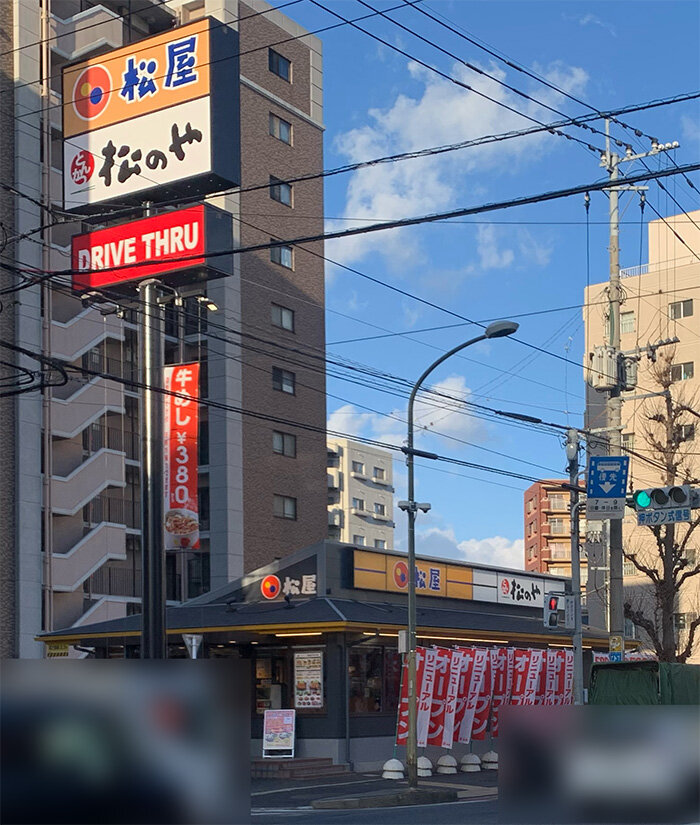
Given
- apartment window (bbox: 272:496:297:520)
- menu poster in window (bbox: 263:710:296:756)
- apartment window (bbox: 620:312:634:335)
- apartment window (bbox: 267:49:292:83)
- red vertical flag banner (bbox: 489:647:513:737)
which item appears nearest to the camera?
menu poster in window (bbox: 263:710:296:756)

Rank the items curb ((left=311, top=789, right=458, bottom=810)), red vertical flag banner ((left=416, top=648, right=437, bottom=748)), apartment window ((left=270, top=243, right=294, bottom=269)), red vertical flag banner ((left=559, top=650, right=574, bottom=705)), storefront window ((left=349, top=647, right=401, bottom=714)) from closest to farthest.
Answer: curb ((left=311, top=789, right=458, bottom=810)) → red vertical flag banner ((left=416, top=648, right=437, bottom=748)) → storefront window ((left=349, top=647, right=401, bottom=714)) → red vertical flag banner ((left=559, top=650, right=574, bottom=705)) → apartment window ((left=270, top=243, right=294, bottom=269))

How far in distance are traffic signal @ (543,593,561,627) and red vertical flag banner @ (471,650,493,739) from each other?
546 centimetres

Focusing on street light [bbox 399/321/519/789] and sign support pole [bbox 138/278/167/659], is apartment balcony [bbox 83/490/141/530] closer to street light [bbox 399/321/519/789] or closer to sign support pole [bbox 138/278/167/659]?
street light [bbox 399/321/519/789]

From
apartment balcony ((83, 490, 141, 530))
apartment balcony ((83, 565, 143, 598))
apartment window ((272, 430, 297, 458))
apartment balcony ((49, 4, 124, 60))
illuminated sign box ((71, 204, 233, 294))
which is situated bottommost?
apartment balcony ((83, 565, 143, 598))

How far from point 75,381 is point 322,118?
71.3 ft

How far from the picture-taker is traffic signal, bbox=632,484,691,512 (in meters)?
25.3

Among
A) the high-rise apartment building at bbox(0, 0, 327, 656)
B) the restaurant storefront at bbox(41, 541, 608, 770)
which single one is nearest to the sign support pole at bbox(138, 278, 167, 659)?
the restaurant storefront at bbox(41, 541, 608, 770)

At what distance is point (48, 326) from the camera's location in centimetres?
4728

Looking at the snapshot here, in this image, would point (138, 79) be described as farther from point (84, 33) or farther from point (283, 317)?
point (283, 317)

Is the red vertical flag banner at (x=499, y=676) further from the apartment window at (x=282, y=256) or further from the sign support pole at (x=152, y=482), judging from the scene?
the apartment window at (x=282, y=256)

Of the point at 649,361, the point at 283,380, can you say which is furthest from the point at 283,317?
the point at 649,361

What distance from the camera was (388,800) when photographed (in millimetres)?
23328

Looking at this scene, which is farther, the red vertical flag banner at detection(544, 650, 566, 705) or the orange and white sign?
the red vertical flag banner at detection(544, 650, 566, 705)

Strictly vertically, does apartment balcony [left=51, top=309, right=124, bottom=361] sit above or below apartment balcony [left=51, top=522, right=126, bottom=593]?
above
